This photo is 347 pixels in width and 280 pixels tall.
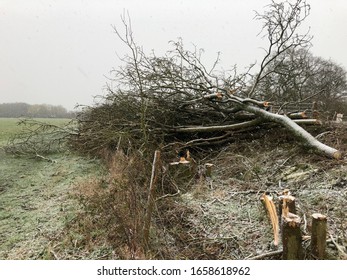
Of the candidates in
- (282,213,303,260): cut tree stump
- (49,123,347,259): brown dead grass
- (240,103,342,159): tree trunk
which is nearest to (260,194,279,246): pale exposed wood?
(49,123,347,259): brown dead grass

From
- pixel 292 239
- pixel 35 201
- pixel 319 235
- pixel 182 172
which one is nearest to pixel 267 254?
pixel 292 239

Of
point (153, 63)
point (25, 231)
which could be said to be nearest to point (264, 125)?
point (153, 63)

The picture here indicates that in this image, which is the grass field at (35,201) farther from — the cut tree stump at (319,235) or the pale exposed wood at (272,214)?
the cut tree stump at (319,235)

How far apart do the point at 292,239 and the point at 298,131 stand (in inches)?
129

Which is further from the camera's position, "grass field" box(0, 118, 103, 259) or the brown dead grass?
"grass field" box(0, 118, 103, 259)

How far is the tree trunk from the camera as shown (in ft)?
16.1

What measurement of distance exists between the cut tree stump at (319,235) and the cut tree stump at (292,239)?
14 cm

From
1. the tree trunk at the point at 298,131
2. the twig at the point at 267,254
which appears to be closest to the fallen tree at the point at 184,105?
the tree trunk at the point at 298,131

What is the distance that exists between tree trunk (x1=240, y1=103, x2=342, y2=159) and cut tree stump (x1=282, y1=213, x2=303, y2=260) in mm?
2544

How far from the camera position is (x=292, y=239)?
2.74 metres

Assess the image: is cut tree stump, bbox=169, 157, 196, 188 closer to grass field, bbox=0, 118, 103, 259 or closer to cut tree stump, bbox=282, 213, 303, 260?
grass field, bbox=0, 118, 103, 259

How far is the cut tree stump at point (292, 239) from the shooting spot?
2.72 metres
